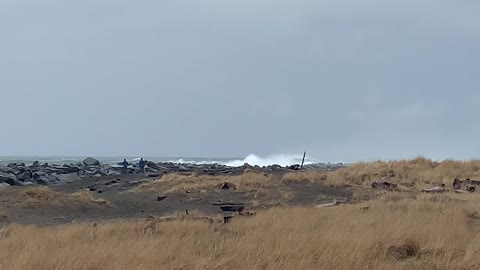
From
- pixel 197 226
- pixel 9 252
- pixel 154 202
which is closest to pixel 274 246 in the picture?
pixel 197 226

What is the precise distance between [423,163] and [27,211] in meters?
20.7

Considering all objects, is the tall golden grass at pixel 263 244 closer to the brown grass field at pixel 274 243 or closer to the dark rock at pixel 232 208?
the brown grass field at pixel 274 243

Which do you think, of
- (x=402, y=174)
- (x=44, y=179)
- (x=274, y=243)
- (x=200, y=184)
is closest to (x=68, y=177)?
(x=44, y=179)

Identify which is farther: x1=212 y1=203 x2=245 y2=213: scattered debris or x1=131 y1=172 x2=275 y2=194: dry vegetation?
x1=131 y1=172 x2=275 y2=194: dry vegetation

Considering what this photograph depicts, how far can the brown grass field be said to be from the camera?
671cm

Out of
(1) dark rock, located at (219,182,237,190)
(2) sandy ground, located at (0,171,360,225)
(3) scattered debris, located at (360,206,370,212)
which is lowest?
(2) sandy ground, located at (0,171,360,225)

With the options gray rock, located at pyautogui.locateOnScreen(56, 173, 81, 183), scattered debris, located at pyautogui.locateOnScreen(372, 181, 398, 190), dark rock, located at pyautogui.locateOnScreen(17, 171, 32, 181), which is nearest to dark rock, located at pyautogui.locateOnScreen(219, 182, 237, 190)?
scattered debris, located at pyautogui.locateOnScreen(372, 181, 398, 190)

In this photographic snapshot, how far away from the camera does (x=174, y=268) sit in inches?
252

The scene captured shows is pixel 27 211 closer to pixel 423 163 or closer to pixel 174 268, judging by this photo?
pixel 174 268

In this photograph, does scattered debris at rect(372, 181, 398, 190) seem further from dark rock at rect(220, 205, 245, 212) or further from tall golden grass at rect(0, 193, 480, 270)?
tall golden grass at rect(0, 193, 480, 270)

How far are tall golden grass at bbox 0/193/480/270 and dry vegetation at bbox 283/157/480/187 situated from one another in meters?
13.1

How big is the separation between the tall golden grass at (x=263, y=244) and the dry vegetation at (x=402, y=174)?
13.1 metres

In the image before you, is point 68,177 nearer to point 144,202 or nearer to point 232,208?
point 144,202

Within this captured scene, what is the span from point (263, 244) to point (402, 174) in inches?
780
